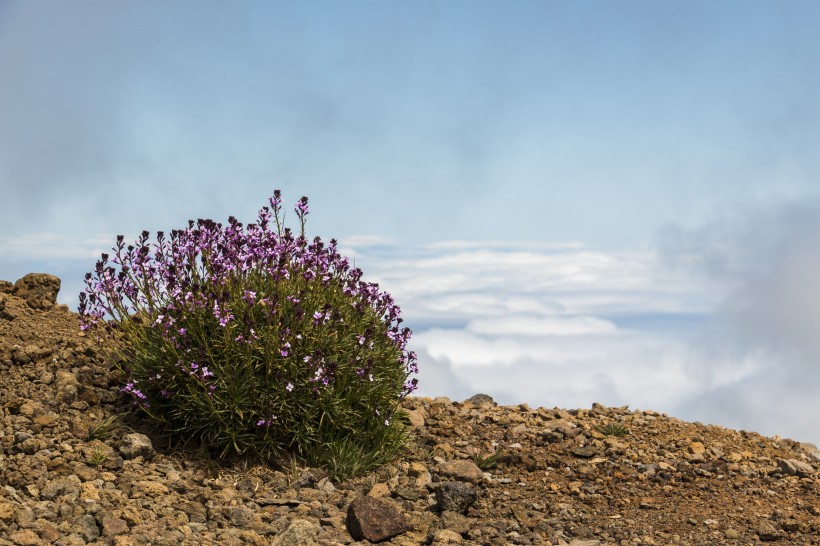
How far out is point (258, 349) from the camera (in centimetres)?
894

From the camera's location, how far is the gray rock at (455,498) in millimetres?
8461

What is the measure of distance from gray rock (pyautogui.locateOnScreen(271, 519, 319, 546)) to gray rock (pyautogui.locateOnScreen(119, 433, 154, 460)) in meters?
2.14

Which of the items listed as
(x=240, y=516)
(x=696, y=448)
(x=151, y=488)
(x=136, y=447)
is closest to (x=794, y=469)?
(x=696, y=448)

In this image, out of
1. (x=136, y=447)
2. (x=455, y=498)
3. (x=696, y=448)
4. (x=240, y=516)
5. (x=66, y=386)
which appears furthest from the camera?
(x=696, y=448)

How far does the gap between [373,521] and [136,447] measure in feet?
8.76

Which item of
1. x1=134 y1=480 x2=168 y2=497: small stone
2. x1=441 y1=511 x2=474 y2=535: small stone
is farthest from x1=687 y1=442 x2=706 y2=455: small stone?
x1=134 y1=480 x2=168 y2=497: small stone

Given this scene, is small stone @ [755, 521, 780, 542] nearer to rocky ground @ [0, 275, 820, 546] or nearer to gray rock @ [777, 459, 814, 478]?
rocky ground @ [0, 275, 820, 546]

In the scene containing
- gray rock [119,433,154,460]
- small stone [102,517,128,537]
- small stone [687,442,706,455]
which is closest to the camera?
small stone [102,517,128,537]

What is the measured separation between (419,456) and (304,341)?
6.60 ft

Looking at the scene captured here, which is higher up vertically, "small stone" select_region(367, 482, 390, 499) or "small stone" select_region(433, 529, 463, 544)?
"small stone" select_region(367, 482, 390, 499)

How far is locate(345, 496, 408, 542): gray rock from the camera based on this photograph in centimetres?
770

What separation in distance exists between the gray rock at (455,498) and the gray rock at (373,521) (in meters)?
0.61

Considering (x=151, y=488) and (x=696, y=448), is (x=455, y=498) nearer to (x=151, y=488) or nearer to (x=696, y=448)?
(x=151, y=488)

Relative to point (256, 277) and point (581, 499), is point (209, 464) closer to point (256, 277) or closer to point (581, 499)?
point (256, 277)
